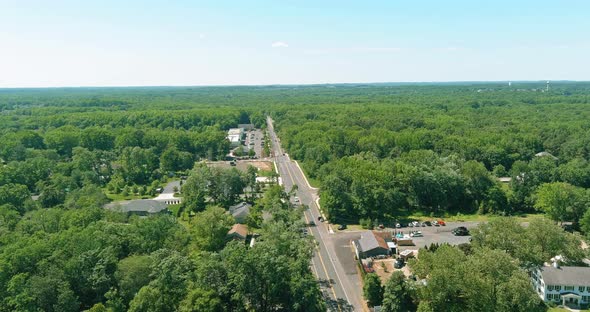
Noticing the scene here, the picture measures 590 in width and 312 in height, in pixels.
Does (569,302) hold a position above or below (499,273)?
below

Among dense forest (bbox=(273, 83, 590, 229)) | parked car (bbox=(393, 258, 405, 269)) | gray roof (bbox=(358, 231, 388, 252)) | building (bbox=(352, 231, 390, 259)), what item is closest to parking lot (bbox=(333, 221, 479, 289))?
building (bbox=(352, 231, 390, 259))

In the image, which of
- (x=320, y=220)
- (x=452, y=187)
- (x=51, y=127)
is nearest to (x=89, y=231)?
(x=320, y=220)

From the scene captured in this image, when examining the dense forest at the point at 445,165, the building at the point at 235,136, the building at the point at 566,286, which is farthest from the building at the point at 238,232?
the building at the point at 235,136

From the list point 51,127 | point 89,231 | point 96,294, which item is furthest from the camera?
point 51,127

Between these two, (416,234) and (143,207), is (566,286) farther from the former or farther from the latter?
(143,207)

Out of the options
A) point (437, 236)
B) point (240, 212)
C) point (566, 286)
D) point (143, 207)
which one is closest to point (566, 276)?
point (566, 286)

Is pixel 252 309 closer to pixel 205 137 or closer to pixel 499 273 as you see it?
pixel 499 273

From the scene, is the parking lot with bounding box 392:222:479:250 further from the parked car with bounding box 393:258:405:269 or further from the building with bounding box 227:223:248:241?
the building with bounding box 227:223:248:241
